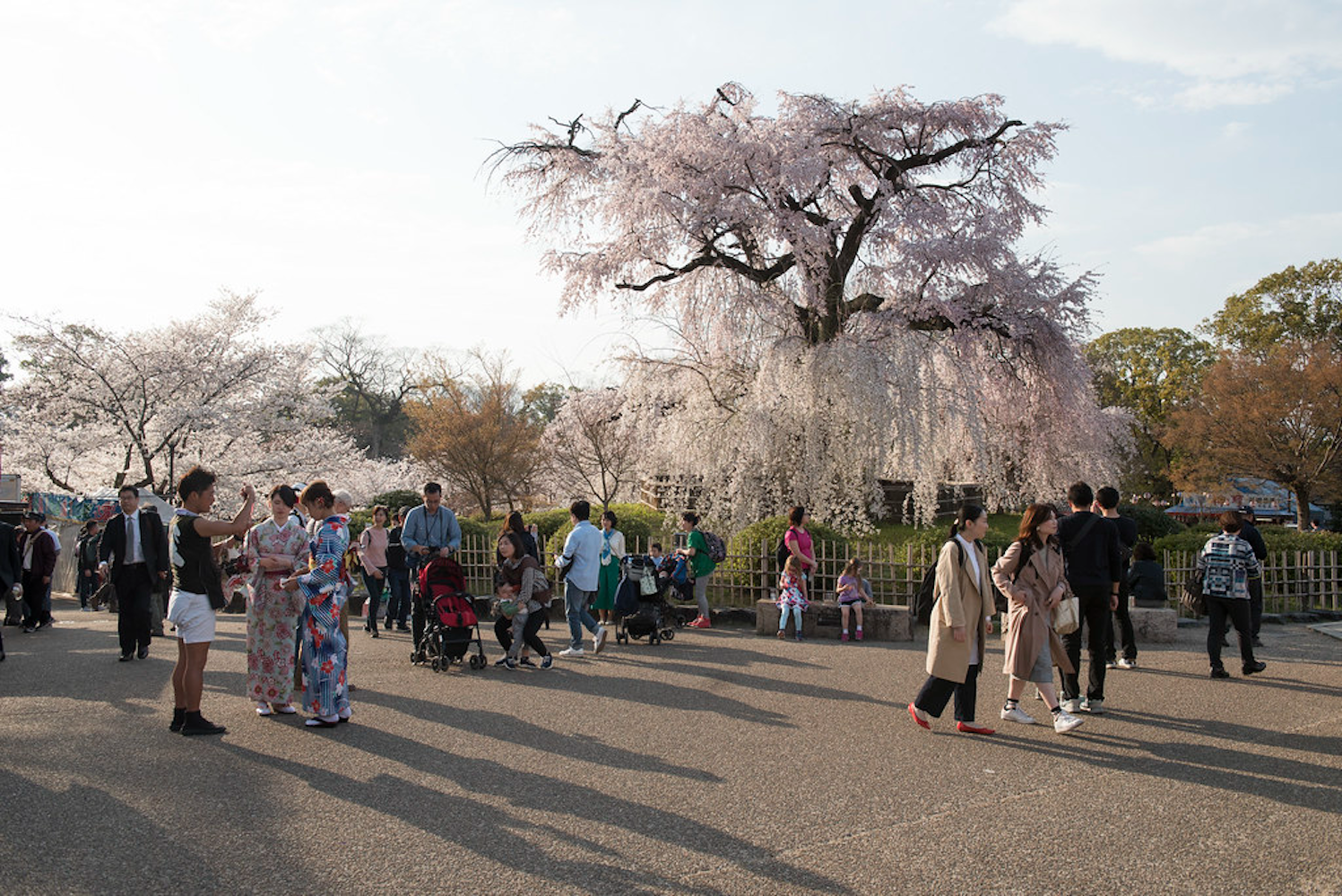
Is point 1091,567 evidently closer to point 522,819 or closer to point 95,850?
point 522,819

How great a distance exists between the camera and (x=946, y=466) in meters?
20.9

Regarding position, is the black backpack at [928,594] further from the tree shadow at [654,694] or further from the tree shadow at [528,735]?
the tree shadow at [528,735]

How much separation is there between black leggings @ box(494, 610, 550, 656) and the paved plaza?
0.93 m

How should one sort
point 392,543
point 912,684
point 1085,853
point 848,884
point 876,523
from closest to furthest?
point 848,884 → point 1085,853 → point 912,684 → point 392,543 → point 876,523

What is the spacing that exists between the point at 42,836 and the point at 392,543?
7.86 metres

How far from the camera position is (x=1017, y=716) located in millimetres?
7262

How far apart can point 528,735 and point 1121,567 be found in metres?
4.95

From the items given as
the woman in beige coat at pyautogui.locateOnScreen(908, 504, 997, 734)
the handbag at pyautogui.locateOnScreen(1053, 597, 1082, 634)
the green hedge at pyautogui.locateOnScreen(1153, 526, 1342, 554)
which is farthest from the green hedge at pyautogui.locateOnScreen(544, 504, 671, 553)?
the green hedge at pyautogui.locateOnScreen(1153, 526, 1342, 554)

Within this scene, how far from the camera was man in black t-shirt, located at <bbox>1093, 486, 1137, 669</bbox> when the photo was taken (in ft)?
27.0

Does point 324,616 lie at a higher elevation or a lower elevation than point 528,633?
higher

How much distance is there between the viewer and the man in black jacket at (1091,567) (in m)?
7.72

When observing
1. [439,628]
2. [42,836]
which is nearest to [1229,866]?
[42,836]

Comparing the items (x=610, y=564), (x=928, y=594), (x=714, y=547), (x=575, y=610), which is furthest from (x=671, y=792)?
(x=714, y=547)

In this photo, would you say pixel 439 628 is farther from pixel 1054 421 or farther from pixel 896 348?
pixel 1054 421
